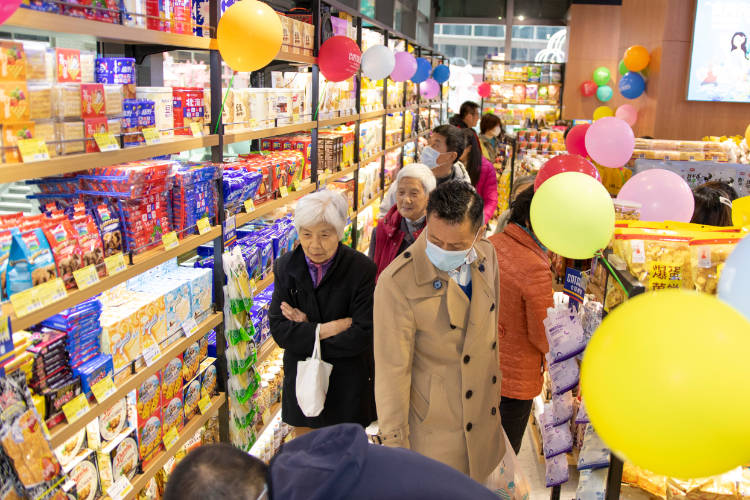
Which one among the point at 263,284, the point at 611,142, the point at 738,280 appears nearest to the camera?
the point at 738,280

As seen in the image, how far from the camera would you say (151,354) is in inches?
102

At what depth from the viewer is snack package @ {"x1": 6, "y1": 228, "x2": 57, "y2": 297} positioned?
6.13 ft

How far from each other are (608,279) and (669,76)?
326 inches

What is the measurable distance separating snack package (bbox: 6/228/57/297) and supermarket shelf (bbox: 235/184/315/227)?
1375 millimetres

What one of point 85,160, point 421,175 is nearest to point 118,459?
point 85,160

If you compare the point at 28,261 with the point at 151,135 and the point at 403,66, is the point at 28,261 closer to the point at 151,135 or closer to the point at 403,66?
the point at 151,135

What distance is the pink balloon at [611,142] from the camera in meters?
4.57

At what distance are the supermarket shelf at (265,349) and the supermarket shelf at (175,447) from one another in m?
0.46

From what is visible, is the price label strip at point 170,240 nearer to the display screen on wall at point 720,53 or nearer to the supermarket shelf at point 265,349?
the supermarket shelf at point 265,349

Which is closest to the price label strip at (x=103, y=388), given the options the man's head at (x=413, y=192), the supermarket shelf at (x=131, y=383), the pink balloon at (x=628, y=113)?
the supermarket shelf at (x=131, y=383)

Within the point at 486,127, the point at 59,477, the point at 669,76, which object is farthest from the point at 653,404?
the point at 669,76

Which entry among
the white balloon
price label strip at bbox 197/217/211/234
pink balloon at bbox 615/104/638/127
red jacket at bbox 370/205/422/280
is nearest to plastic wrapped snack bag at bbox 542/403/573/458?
red jacket at bbox 370/205/422/280

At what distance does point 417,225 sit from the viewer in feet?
11.8

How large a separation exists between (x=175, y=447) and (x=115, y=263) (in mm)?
1017
